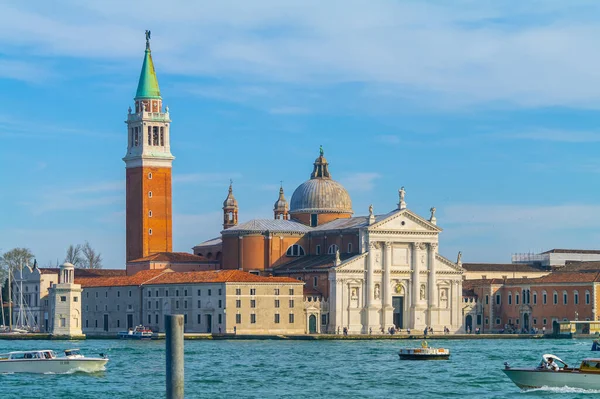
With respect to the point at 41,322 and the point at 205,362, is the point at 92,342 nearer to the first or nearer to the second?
the point at 41,322

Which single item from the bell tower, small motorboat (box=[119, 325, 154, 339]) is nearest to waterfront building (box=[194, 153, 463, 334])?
the bell tower

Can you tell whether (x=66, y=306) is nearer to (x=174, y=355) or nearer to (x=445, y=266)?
(x=445, y=266)

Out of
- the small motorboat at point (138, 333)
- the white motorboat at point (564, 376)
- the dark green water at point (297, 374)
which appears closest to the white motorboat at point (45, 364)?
the dark green water at point (297, 374)

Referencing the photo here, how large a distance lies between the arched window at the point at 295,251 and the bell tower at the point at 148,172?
8160 mm

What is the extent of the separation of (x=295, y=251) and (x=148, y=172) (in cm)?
1068

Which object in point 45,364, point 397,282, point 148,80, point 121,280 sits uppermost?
point 148,80

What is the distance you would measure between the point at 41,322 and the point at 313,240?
1818 centimetres

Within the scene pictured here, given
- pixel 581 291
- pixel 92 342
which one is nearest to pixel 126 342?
pixel 92 342

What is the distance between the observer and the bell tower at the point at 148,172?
3922 inches

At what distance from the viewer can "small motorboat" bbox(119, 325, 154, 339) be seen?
8575cm

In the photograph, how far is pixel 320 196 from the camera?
336 ft

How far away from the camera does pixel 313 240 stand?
9881cm

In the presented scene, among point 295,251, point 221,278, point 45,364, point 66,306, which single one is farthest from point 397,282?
point 45,364

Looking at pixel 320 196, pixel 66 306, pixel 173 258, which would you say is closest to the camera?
pixel 66 306
